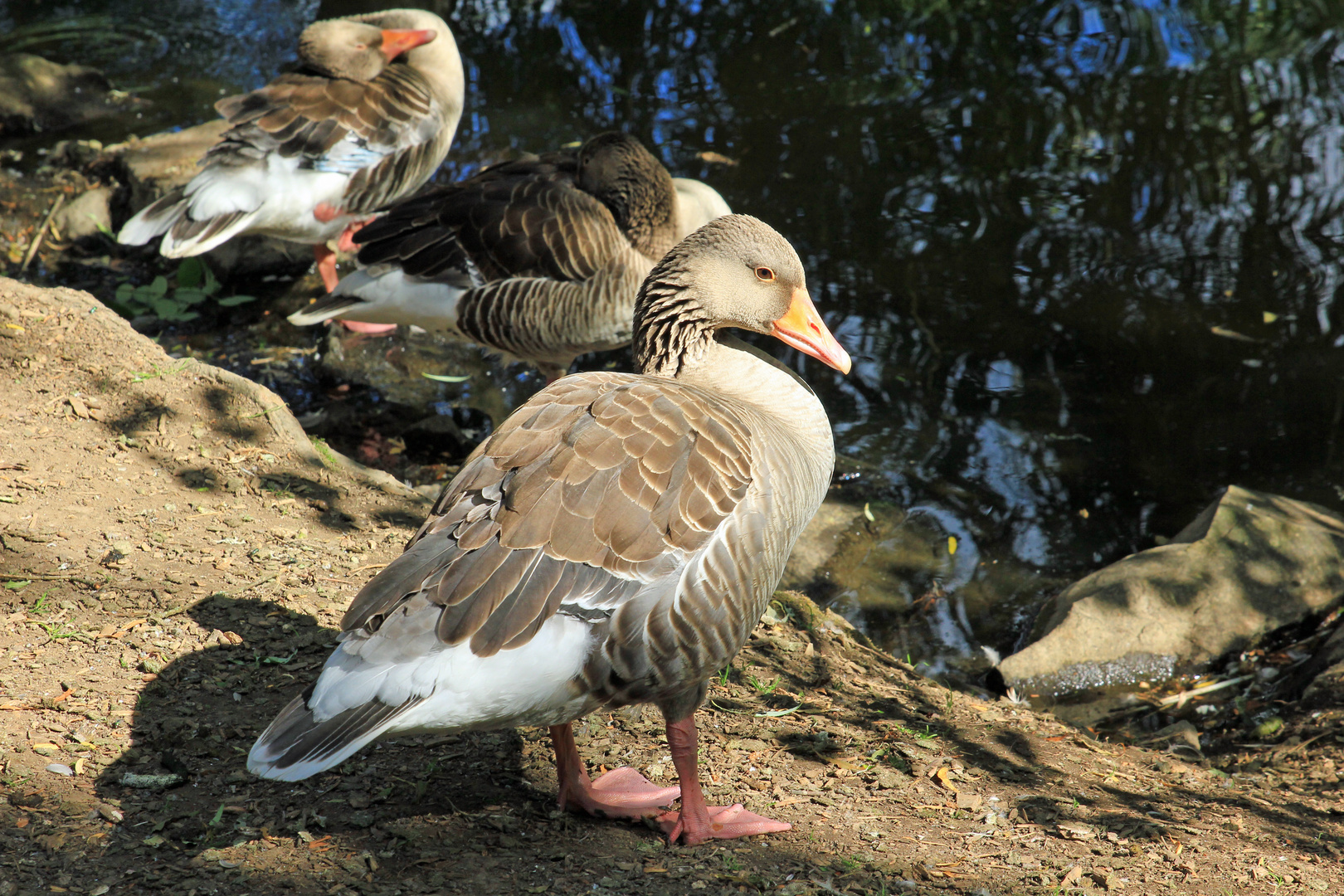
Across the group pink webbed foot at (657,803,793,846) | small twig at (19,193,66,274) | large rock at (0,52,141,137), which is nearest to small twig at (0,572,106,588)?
pink webbed foot at (657,803,793,846)

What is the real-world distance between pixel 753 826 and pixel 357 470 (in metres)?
2.95

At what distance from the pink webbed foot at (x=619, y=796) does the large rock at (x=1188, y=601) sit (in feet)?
7.51

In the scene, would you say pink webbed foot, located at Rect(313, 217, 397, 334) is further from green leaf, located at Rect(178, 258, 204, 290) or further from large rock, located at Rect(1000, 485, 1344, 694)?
large rock, located at Rect(1000, 485, 1344, 694)

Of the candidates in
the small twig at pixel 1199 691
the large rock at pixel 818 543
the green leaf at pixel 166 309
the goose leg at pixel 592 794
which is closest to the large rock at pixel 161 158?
the green leaf at pixel 166 309

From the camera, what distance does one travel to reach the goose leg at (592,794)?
3309 mm

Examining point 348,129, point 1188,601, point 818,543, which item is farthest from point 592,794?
point 348,129

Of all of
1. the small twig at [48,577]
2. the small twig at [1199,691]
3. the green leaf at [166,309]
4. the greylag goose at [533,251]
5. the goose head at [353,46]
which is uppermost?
the goose head at [353,46]

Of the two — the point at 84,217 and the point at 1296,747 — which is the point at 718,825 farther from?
the point at 84,217

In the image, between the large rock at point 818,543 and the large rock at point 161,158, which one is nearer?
the large rock at point 818,543

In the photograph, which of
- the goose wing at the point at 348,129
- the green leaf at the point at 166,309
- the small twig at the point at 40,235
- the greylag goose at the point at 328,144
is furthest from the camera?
the small twig at the point at 40,235

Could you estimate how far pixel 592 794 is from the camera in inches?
131

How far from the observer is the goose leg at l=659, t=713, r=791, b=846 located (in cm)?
319

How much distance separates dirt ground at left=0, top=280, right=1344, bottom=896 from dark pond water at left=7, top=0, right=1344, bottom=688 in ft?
4.82

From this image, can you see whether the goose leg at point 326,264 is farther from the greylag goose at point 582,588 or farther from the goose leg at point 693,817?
the goose leg at point 693,817
